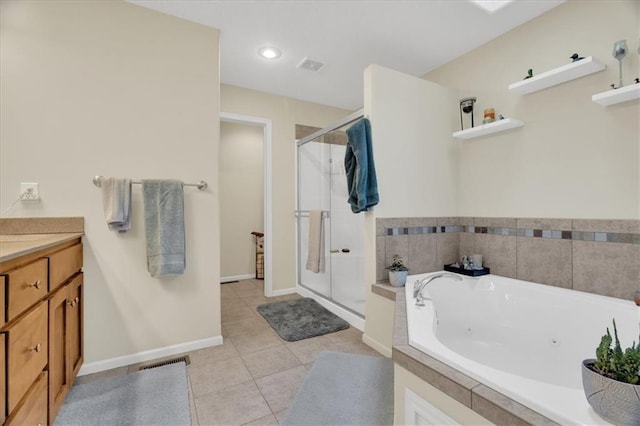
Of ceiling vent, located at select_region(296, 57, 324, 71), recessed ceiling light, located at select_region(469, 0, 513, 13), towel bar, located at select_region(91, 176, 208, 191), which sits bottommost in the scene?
towel bar, located at select_region(91, 176, 208, 191)

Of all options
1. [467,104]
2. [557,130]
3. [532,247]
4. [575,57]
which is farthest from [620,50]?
[532,247]

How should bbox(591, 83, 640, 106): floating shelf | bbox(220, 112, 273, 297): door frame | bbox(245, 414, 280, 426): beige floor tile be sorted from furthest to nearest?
1. bbox(220, 112, 273, 297): door frame
2. bbox(591, 83, 640, 106): floating shelf
3. bbox(245, 414, 280, 426): beige floor tile

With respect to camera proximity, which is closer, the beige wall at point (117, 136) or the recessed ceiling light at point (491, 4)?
the beige wall at point (117, 136)

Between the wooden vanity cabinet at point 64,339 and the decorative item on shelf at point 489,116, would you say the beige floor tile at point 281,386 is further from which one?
the decorative item on shelf at point 489,116

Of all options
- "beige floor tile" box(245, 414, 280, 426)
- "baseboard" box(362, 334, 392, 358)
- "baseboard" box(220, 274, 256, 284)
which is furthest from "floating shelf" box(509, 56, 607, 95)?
"baseboard" box(220, 274, 256, 284)

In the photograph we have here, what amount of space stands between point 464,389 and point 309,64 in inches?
109

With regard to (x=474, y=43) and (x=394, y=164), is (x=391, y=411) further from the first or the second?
(x=474, y=43)

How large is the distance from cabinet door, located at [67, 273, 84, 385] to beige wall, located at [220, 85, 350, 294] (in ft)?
6.38

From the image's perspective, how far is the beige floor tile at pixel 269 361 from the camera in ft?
6.22

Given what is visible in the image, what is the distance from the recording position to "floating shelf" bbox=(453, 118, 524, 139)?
2111 mm

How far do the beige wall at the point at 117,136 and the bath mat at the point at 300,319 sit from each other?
604 mm

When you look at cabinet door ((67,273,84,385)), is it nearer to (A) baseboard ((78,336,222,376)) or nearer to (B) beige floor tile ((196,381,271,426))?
(A) baseboard ((78,336,222,376))

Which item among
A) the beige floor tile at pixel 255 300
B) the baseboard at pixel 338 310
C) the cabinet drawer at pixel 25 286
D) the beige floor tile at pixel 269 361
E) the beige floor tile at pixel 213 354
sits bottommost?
the beige floor tile at pixel 269 361

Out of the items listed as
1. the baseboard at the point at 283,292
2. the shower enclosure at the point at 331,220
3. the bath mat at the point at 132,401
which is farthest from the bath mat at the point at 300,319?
the bath mat at the point at 132,401
